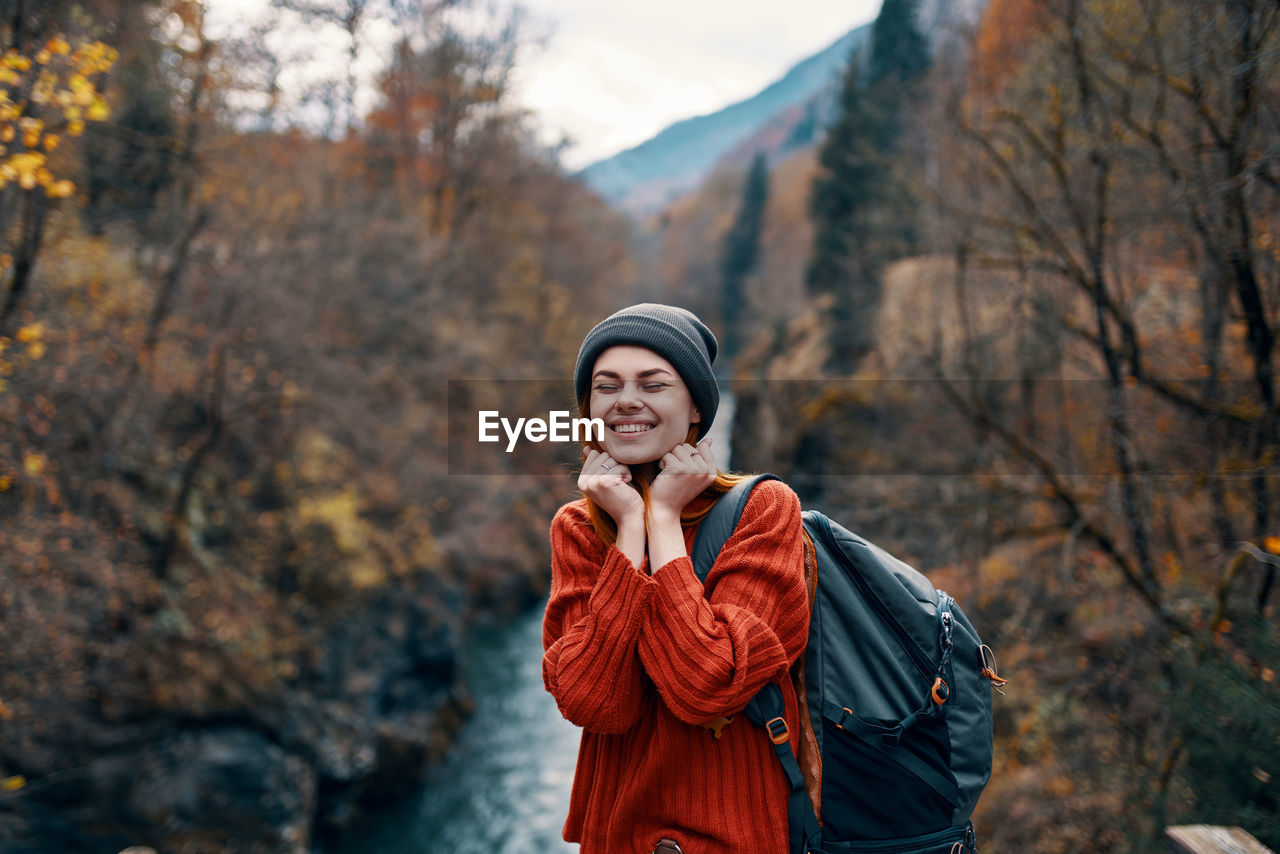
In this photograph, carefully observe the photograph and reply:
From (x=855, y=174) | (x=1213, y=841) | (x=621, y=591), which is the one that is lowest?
(x=1213, y=841)

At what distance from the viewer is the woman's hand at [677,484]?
1528mm

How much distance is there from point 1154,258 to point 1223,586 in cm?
366

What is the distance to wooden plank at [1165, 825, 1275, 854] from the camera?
1814 millimetres

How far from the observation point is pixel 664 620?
1.39 m

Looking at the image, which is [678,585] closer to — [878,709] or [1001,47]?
[878,709]

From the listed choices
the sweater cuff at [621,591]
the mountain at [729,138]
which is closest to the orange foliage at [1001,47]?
the sweater cuff at [621,591]

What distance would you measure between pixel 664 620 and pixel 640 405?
18.5 inches

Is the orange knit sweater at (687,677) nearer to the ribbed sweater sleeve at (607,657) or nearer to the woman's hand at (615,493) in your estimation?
the ribbed sweater sleeve at (607,657)

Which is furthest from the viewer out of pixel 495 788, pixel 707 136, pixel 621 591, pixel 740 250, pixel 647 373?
pixel 707 136

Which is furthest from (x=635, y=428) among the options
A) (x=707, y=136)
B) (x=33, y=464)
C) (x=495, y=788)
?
(x=707, y=136)

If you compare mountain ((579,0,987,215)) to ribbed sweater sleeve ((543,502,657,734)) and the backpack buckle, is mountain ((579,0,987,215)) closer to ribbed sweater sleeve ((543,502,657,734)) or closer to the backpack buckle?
the backpack buckle

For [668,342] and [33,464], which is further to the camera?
[33,464]

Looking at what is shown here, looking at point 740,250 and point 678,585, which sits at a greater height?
point 740,250

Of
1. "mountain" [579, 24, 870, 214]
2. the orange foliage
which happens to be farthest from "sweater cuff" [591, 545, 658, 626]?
"mountain" [579, 24, 870, 214]
